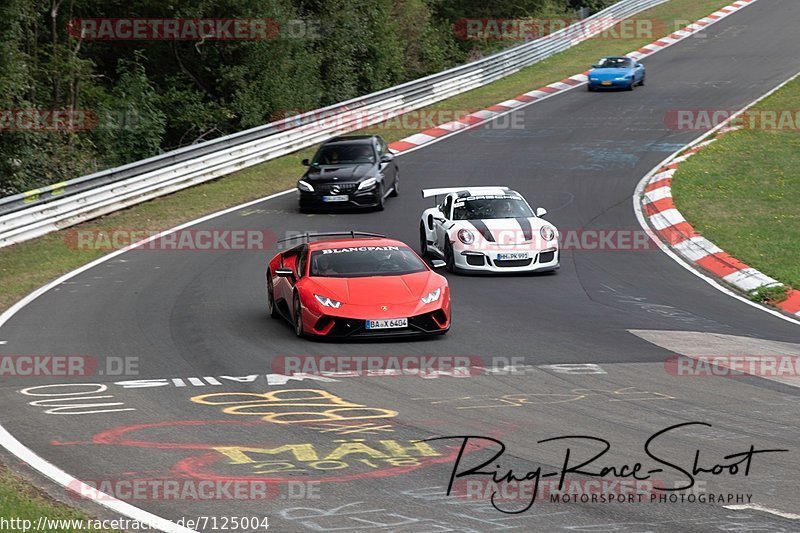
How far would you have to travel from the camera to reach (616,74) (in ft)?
132

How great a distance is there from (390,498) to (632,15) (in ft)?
176

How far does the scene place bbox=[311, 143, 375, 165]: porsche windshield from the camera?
2581 cm

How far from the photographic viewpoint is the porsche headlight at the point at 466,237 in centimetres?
1888

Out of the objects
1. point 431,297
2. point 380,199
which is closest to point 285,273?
point 431,297

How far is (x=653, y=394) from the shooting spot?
35.6 feet

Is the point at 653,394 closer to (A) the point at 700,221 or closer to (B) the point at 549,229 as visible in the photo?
(B) the point at 549,229

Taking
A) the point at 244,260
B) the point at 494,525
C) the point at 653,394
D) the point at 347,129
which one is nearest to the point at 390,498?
the point at 494,525

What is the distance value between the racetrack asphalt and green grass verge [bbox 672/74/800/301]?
1.48 metres

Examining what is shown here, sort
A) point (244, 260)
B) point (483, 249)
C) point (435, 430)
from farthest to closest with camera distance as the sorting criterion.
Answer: point (244, 260) → point (483, 249) → point (435, 430)

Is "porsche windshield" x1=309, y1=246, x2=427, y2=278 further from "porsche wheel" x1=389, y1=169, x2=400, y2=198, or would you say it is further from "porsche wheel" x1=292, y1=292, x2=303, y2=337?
"porsche wheel" x1=389, y1=169, x2=400, y2=198
